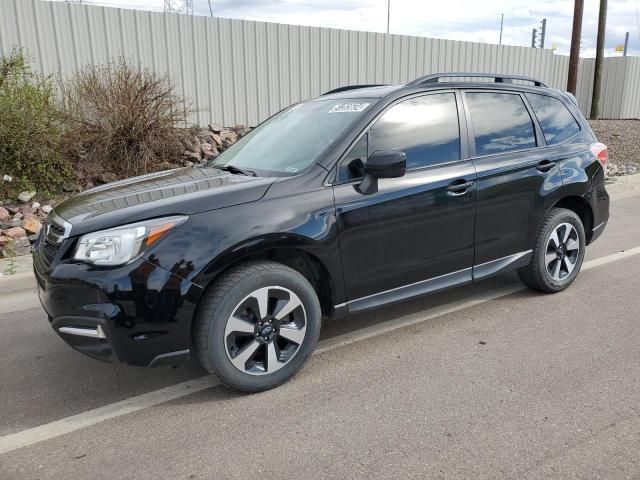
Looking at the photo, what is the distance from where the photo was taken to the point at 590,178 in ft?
15.4

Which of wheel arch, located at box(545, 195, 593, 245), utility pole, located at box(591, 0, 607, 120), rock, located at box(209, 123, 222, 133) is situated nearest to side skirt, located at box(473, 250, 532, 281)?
wheel arch, located at box(545, 195, 593, 245)

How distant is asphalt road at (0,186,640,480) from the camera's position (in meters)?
2.54

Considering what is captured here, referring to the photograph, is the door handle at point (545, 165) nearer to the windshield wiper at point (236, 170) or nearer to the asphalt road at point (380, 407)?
the asphalt road at point (380, 407)

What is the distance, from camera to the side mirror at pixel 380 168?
3.30 metres

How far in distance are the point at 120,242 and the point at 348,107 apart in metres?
1.84

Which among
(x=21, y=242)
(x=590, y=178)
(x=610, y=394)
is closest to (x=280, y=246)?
(x=610, y=394)

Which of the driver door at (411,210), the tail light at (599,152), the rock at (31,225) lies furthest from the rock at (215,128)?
the tail light at (599,152)

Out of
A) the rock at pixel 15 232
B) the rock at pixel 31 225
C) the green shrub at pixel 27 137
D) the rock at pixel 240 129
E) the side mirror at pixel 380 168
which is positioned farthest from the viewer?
the rock at pixel 240 129

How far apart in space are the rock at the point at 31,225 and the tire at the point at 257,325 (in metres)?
4.49

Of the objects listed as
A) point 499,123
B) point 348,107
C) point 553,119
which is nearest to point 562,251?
point 553,119

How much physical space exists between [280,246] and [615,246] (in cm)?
482

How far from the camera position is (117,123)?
8.12 m

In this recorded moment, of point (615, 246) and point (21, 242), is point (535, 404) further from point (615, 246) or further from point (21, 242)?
point (21, 242)

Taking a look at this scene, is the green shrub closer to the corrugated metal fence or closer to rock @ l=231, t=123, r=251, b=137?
the corrugated metal fence
